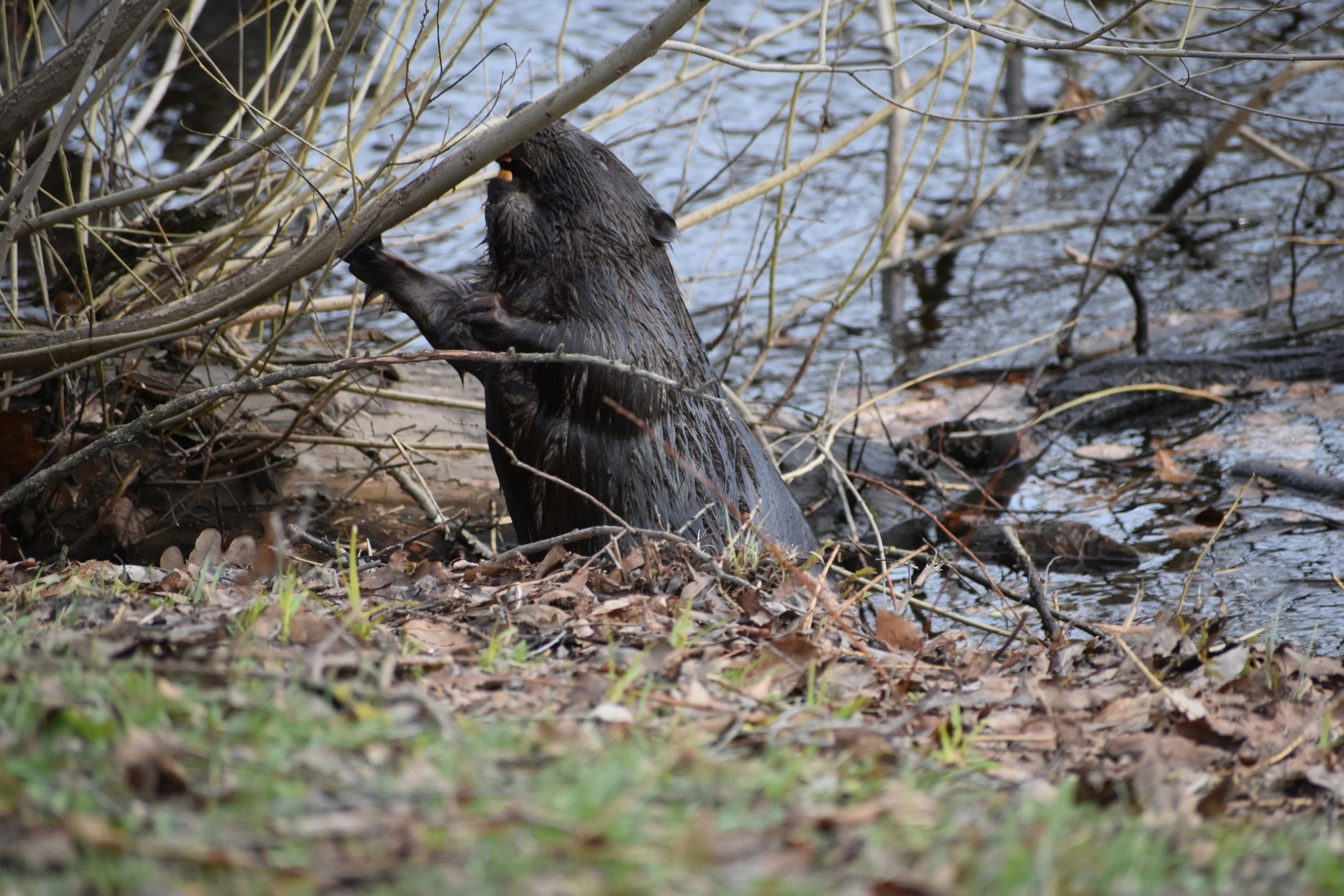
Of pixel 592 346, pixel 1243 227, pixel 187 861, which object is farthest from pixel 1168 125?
pixel 187 861

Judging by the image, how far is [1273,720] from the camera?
2.38 m

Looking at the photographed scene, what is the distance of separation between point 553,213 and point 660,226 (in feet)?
1.24

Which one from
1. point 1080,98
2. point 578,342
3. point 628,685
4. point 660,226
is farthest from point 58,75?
point 1080,98

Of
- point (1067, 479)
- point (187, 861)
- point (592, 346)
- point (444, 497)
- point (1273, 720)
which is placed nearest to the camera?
point (187, 861)

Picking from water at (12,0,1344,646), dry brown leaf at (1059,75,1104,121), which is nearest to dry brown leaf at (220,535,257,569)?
water at (12,0,1344,646)

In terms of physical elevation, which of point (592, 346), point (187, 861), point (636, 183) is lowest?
point (187, 861)

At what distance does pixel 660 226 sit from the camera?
3965 mm

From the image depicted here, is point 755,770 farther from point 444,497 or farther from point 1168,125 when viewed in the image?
point 1168,125

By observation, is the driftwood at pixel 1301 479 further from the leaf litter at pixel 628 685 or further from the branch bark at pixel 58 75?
the branch bark at pixel 58 75

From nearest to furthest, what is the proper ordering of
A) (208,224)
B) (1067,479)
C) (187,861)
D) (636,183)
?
(187,861), (636,183), (208,224), (1067,479)

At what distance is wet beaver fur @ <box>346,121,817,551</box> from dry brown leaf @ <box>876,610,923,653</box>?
0.82 metres

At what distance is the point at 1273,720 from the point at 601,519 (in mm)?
1984

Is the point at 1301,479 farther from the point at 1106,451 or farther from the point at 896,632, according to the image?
the point at 896,632

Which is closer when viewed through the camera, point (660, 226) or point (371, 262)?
point (371, 262)
